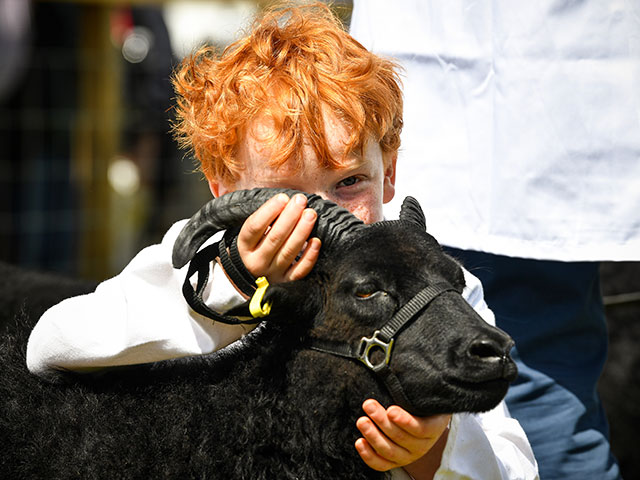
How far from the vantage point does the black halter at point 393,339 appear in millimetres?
1754

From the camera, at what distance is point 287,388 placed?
6.36 ft

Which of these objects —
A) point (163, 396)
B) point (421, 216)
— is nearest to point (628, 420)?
point (421, 216)

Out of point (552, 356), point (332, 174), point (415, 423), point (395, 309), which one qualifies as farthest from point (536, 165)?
point (415, 423)

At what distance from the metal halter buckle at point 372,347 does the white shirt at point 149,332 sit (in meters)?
A: 0.33

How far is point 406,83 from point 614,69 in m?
0.71

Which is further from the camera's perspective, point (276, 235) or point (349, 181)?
point (349, 181)

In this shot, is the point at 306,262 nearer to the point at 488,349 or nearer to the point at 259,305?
the point at 259,305

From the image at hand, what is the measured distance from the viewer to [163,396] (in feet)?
6.61

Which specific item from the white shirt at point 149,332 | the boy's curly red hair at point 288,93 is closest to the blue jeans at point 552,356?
the white shirt at point 149,332

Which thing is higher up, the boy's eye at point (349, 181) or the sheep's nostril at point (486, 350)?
the boy's eye at point (349, 181)

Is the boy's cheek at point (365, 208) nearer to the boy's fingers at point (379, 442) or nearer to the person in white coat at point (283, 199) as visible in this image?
the person in white coat at point (283, 199)

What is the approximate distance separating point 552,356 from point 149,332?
1.47 meters

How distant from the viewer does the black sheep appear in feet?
5.74

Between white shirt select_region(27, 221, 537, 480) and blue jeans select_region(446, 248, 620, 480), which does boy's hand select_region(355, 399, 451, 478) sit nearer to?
white shirt select_region(27, 221, 537, 480)
